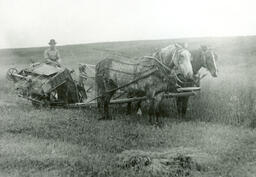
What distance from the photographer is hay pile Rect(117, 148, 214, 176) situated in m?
6.42

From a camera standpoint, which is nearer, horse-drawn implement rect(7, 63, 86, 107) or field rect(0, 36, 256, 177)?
field rect(0, 36, 256, 177)

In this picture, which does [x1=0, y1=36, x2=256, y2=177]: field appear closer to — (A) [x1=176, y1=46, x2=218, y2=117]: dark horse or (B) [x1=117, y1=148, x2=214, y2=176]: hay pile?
(B) [x1=117, y1=148, x2=214, y2=176]: hay pile

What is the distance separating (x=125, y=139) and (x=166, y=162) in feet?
6.81

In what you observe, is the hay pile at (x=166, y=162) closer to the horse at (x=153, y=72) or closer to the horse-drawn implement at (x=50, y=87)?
the horse at (x=153, y=72)

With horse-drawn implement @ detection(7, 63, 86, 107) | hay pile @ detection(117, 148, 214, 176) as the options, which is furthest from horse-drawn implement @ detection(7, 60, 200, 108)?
hay pile @ detection(117, 148, 214, 176)

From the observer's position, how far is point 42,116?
1123 centimetres

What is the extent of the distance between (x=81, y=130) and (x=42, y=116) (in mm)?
2180

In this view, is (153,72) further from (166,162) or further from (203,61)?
(166,162)

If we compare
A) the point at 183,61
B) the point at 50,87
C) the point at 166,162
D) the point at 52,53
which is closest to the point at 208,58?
the point at 183,61

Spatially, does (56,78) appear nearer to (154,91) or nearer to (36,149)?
(154,91)

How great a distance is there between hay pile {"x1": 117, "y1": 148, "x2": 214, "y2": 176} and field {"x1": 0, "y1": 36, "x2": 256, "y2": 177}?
0.07 feet

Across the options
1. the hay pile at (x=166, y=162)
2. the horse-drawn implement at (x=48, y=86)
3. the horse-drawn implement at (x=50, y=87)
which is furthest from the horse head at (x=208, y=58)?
the horse-drawn implement at (x=48, y=86)

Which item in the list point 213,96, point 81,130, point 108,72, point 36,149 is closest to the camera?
point 36,149

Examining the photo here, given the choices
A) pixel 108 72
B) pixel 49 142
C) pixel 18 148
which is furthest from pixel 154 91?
pixel 18 148
